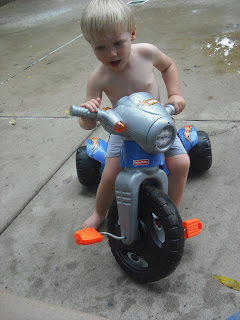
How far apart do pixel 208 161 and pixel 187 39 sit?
3364 mm

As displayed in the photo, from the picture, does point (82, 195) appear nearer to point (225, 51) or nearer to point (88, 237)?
→ point (88, 237)

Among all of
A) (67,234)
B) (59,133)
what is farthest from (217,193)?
(59,133)

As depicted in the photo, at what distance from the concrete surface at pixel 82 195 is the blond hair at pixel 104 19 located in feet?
3.75

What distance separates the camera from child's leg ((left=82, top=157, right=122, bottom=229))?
2.03m

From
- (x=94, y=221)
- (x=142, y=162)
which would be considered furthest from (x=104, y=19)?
(x=94, y=221)

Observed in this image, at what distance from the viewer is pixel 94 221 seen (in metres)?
2.23

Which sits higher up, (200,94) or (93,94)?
(93,94)

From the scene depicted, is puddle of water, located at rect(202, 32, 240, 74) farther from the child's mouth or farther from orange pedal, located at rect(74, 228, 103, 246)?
orange pedal, located at rect(74, 228, 103, 246)

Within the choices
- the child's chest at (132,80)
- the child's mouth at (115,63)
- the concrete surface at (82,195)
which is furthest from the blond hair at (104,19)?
the concrete surface at (82,195)

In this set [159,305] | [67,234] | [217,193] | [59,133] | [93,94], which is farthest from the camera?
[59,133]

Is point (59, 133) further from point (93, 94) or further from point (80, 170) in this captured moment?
point (93, 94)

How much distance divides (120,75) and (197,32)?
403 centimetres

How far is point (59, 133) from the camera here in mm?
3414

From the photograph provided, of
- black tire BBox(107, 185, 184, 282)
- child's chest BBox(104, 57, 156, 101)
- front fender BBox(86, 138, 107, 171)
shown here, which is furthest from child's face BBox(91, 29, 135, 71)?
front fender BBox(86, 138, 107, 171)
